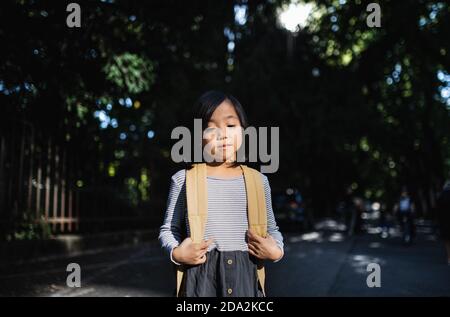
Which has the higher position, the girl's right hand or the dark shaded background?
the dark shaded background

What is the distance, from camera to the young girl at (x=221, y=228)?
2.13 meters

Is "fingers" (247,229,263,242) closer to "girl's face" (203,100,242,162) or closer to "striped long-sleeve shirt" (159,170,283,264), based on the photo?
"striped long-sleeve shirt" (159,170,283,264)

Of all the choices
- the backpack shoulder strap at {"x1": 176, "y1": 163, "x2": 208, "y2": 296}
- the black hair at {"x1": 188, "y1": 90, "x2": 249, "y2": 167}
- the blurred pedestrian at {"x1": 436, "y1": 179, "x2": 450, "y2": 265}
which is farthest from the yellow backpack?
the blurred pedestrian at {"x1": 436, "y1": 179, "x2": 450, "y2": 265}

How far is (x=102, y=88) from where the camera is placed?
9.60m

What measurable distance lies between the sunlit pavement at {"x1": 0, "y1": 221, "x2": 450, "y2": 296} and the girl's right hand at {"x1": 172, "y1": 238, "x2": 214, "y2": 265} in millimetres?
4362

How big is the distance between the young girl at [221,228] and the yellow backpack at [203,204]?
0.03 m

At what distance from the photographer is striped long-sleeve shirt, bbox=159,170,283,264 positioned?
2180mm

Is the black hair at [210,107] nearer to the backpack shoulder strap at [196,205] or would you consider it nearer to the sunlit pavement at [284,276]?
the backpack shoulder strap at [196,205]

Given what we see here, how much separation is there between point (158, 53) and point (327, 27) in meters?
7.30

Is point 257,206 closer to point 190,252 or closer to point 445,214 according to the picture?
point 190,252

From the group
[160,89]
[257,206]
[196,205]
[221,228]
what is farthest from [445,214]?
[160,89]

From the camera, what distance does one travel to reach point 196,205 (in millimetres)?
2133

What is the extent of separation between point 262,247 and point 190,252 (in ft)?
1.03
